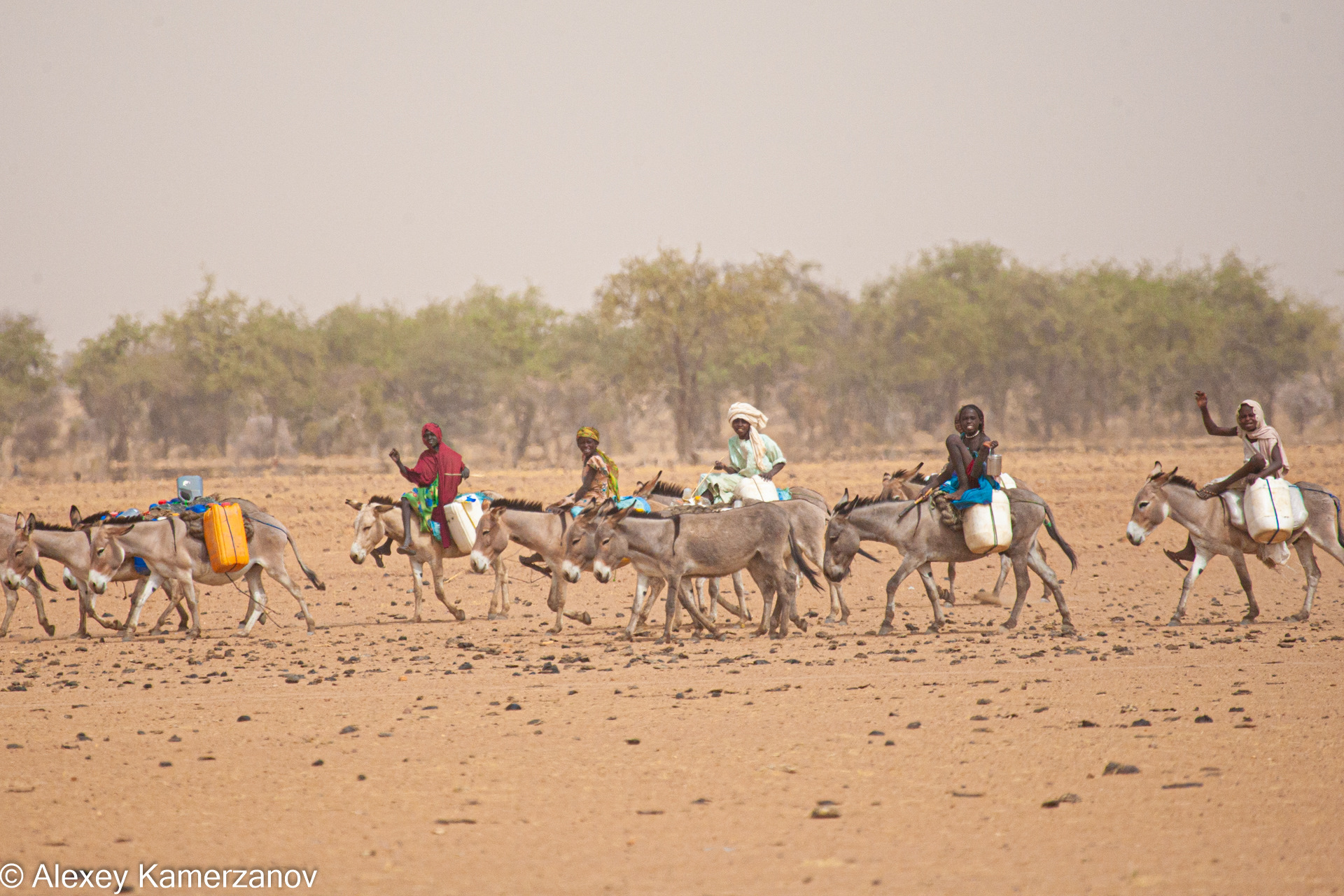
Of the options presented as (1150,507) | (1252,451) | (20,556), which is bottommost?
(1150,507)

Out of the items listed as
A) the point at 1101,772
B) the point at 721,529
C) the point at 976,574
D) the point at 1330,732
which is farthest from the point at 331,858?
the point at 976,574

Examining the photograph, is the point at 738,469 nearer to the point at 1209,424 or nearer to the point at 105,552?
the point at 1209,424

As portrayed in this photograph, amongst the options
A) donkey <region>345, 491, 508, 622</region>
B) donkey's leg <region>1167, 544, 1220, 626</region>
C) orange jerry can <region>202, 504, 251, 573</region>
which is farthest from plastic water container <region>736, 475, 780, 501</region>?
orange jerry can <region>202, 504, 251, 573</region>

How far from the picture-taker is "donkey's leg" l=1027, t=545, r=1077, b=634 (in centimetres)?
1245

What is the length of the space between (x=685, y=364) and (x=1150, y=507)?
117 feet

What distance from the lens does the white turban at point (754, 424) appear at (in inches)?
557

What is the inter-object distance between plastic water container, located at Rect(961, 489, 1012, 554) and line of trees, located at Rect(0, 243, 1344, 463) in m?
33.4

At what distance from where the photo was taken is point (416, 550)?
15.4 meters

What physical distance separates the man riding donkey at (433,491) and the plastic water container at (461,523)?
5 cm

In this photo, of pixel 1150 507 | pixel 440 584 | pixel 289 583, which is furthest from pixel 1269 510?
pixel 289 583

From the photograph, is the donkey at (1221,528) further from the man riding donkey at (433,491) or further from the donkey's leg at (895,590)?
the man riding donkey at (433,491)

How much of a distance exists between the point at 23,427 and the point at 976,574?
4446 cm

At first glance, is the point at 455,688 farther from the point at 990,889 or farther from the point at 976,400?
the point at 976,400

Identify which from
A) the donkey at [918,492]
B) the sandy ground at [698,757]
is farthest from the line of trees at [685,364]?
the sandy ground at [698,757]
